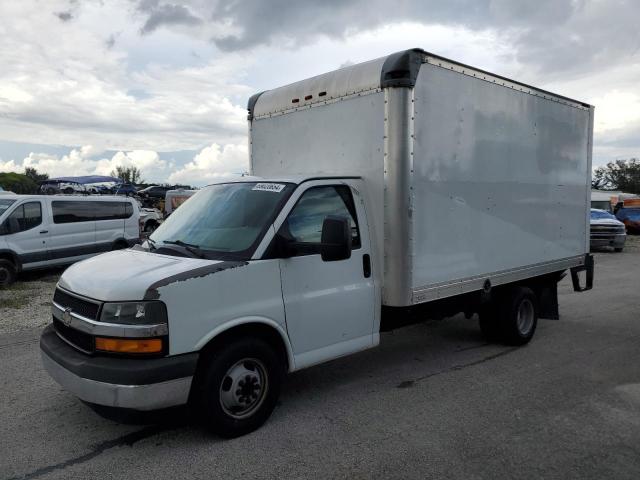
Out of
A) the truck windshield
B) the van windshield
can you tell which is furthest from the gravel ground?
the truck windshield

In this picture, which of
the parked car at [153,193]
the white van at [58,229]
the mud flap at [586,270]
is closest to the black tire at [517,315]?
the mud flap at [586,270]

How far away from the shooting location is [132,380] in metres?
3.39

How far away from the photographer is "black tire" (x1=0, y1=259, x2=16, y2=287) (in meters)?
10.7

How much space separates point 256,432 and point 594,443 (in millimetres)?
2540

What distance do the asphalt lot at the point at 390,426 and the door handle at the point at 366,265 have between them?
1153 mm

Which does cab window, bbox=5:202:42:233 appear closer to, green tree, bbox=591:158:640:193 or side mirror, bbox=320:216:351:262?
side mirror, bbox=320:216:351:262

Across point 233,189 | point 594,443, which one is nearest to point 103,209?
point 233,189

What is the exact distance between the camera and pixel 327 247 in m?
4.05

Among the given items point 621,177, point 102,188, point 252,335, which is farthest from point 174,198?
point 621,177

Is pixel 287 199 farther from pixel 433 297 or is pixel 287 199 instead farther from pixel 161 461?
pixel 161 461

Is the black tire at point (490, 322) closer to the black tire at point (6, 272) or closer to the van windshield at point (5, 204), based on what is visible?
the black tire at point (6, 272)

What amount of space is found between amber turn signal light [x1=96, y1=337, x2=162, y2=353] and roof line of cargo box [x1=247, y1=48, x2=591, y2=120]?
9.52 ft

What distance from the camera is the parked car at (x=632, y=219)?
27625 mm

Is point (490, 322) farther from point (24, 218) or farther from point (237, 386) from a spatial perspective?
point (24, 218)
